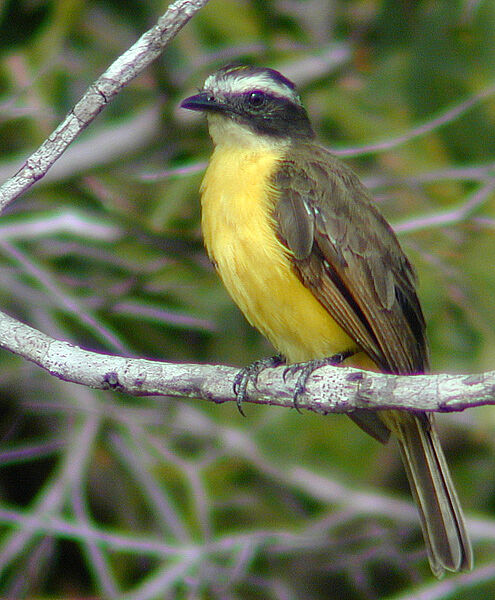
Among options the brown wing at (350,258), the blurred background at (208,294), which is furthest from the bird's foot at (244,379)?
the blurred background at (208,294)

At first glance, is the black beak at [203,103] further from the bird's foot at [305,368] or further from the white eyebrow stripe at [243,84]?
the bird's foot at [305,368]

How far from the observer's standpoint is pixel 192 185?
20.1 feet

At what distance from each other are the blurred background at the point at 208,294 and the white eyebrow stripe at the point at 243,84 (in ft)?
3.95

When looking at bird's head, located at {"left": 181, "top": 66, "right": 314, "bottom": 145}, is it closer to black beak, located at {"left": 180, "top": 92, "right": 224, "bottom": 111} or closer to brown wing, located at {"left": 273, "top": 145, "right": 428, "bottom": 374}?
black beak, located at {"left": 180, "top": 92, "right": 224, "bottom": 111}

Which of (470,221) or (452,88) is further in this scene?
(452,88)

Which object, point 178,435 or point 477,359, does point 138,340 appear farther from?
point 477,359

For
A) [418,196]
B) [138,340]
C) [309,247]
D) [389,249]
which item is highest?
[418,196]

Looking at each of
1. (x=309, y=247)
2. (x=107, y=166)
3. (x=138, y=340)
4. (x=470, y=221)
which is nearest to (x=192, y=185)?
(x=107, y=166)

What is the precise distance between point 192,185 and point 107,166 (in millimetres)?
741

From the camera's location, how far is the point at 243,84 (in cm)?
450

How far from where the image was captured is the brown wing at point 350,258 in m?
4.11

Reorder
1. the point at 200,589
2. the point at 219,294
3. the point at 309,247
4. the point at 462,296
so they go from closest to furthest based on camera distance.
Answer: the point at 309,247
the point at 200,589
the point at 462,296
the point at 219,294

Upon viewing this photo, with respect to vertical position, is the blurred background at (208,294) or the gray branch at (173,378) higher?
the blurred background at (208,294)

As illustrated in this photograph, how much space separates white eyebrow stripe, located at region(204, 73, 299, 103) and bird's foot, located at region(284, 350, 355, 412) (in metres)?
1.27
